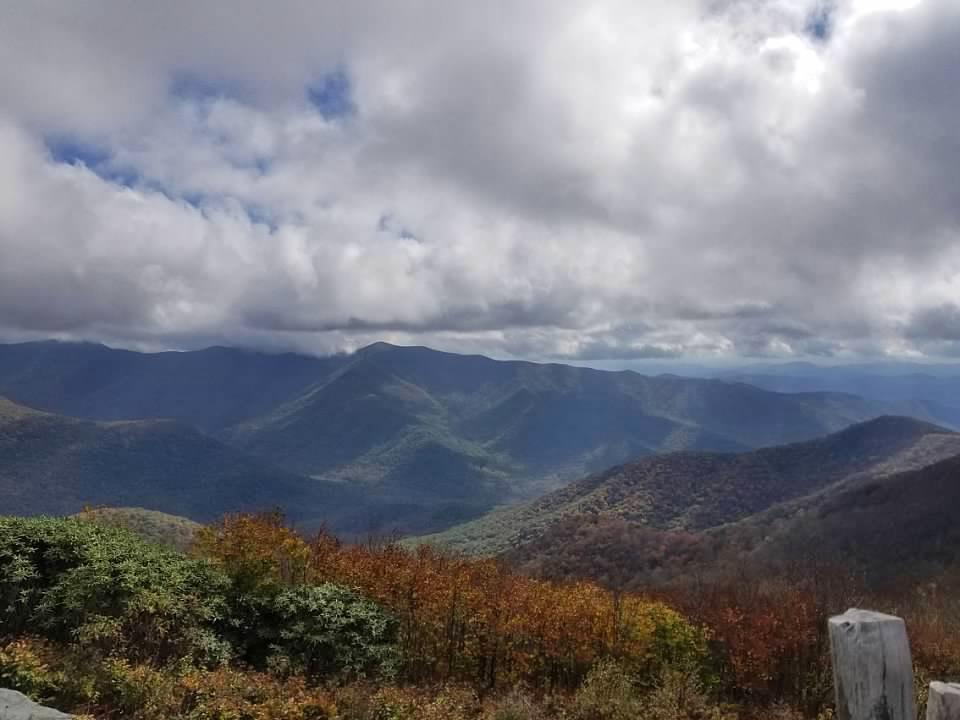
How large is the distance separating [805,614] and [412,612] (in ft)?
33.0

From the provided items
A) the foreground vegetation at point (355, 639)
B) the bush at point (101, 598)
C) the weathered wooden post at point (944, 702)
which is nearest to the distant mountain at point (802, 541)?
the foreground vegetation at point (355, 639)

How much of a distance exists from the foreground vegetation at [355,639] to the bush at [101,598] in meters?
0.04

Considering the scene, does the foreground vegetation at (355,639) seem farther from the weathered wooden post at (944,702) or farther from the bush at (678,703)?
the weathered wooden post at (944,702)

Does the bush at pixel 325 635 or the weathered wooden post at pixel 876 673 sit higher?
the weathered wooden post at pixel 876 673

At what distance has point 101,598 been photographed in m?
12.7

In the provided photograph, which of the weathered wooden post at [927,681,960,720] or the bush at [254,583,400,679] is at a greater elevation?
the weathered wooden post at [927,681,960,720]

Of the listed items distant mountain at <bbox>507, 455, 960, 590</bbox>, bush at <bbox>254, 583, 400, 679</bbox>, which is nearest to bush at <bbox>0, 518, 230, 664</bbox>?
bush at <bbox>254, 583, 400, 679</bbox>

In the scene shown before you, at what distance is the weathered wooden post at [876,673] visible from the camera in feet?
19.2

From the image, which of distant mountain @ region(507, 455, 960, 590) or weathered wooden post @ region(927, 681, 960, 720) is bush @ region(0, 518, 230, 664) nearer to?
weathered wooden post @ region(927, 681, 960, 720)

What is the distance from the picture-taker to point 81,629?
11633mm

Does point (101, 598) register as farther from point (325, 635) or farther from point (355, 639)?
point (355, 639)

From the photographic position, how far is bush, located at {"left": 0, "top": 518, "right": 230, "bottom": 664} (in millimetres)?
12211

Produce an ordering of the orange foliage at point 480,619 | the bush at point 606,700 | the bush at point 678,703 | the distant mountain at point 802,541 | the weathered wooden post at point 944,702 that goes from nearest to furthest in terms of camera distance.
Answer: the weathered wooden post at point 944,702
the bush at point 606,700
the bush at point 678,703
the orange foliage at point 480,619
the distant mountain at point 802,541

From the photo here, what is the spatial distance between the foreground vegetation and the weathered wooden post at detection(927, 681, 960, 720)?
21.9 feet
